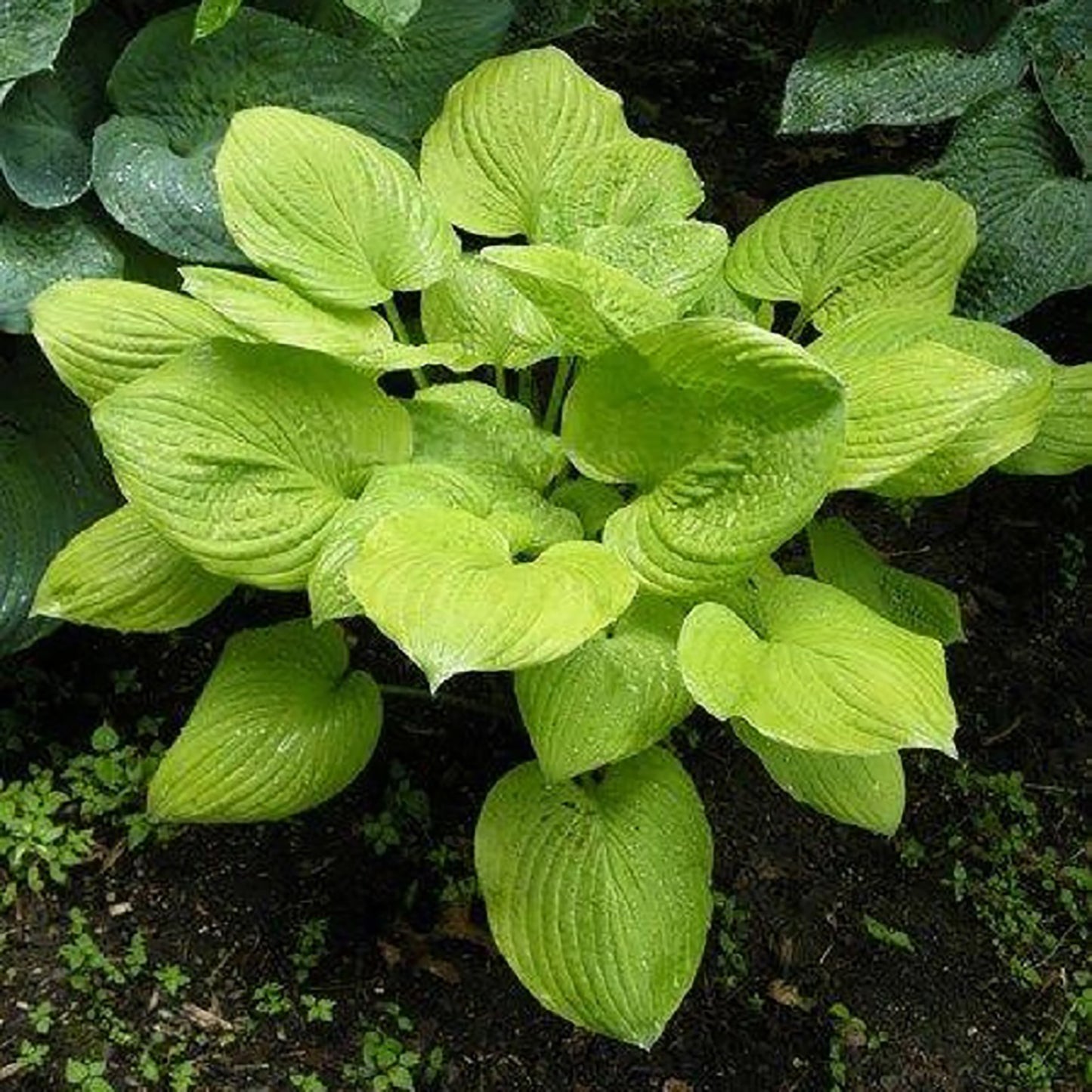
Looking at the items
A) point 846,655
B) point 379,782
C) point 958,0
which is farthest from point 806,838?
point 958,0

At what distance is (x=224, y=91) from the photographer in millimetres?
1704

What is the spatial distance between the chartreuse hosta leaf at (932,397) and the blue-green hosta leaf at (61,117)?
83cm

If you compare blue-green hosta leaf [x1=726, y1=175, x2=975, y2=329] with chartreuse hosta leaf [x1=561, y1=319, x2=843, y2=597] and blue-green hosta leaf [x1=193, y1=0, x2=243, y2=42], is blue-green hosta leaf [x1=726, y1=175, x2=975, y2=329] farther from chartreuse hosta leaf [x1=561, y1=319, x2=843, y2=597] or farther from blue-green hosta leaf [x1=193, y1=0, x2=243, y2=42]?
blue-green hosta leaf [x1=193, y1=0, x2=243, y2=42]

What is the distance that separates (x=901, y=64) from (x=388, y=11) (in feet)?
2.43

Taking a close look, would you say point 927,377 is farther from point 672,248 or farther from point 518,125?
point 518,125

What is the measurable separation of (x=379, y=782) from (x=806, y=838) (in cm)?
52

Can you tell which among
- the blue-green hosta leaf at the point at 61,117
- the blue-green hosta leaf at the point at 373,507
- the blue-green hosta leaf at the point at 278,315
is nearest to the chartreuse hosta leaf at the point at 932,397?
the blue-green hosta leaf at the point at 373,507

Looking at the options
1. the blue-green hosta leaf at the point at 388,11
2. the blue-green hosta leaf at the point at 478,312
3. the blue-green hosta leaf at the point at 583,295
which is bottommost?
the blue-green hosta leaf at the point at 478,312

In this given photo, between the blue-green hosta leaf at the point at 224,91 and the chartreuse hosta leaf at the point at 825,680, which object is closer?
the chartreuse hosta leaf at the point at 825,680

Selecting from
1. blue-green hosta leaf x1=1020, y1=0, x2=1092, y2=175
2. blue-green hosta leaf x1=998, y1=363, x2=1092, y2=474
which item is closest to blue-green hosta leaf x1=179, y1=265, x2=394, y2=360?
blue-green hosta leaf x1=998, y1=363, x2=1092, y2=474

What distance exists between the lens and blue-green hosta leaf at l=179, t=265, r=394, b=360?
1.31 metres

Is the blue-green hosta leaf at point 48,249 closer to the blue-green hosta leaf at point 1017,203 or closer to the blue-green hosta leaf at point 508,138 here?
the blue-green hosta leaf at point 508,138

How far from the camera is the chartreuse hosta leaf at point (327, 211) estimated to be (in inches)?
55.6

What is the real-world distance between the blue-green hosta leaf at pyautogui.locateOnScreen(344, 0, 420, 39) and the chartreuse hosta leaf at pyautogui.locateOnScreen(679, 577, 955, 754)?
656mm
